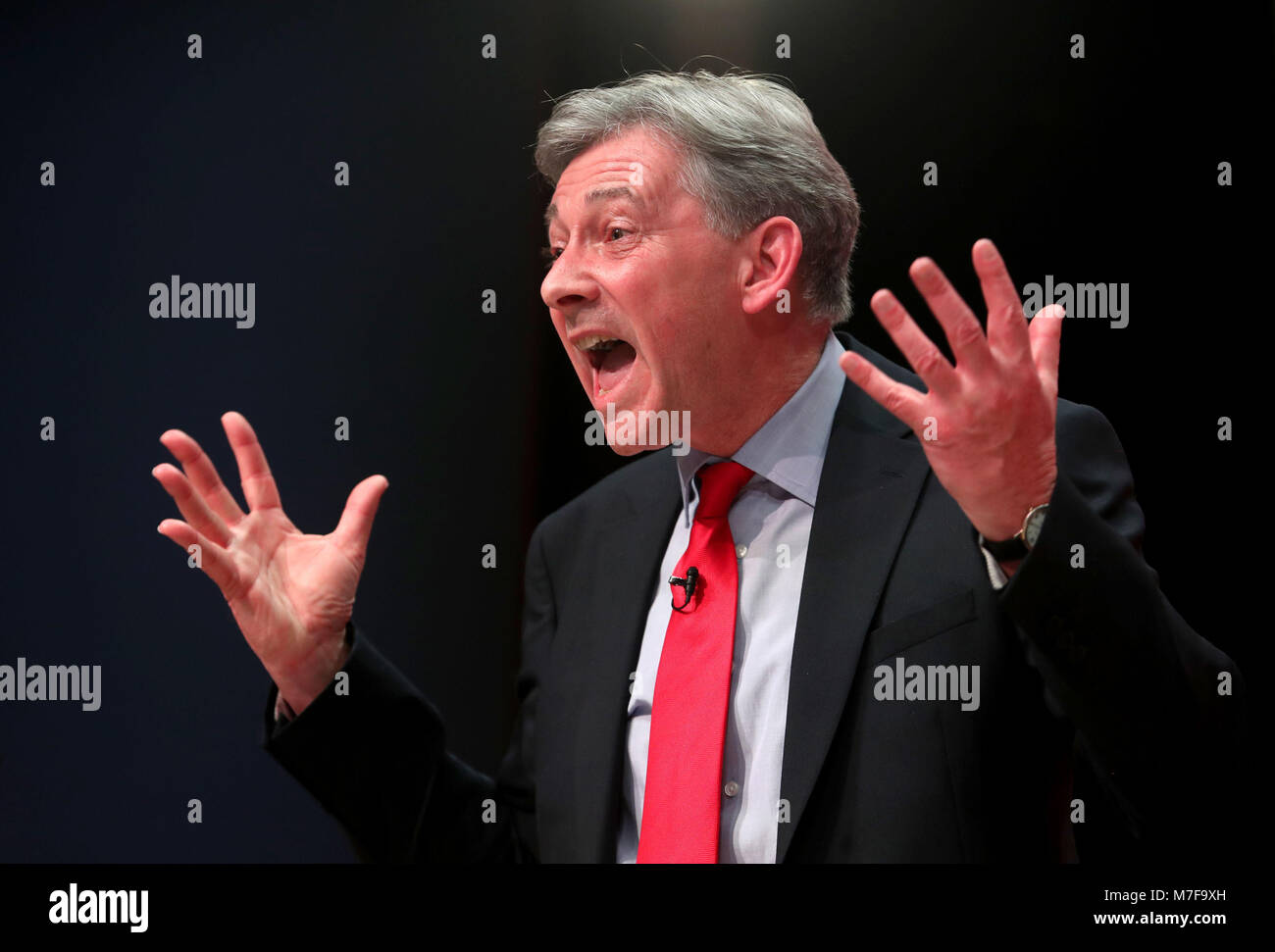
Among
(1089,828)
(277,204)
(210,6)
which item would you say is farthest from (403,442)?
(1089,828)

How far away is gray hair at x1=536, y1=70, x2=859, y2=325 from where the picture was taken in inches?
81.9

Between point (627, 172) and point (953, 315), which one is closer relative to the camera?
point (953, 315)

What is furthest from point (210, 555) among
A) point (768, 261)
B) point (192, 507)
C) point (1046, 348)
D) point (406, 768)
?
point (1046, 348)

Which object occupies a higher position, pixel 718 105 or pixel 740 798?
pixel 718 105

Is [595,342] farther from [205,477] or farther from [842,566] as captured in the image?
[205,477]

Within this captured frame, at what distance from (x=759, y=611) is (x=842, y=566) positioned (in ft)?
0.53

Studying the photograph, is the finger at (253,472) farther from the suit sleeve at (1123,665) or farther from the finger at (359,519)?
the suit sleeve at (1123,665)

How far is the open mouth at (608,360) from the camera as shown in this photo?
2109mm

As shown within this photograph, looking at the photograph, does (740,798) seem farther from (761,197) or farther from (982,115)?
(982,115)

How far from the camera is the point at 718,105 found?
82.7 inches

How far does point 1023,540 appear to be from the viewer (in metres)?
1.65

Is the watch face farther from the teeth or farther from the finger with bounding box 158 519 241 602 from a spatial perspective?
the finger with bounding box 158 519 241 602

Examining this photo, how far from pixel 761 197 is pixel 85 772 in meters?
1.65

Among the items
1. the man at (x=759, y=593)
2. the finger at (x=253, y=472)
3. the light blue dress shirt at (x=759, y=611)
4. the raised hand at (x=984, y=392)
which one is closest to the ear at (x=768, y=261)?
the man at (x=759, y=593)
